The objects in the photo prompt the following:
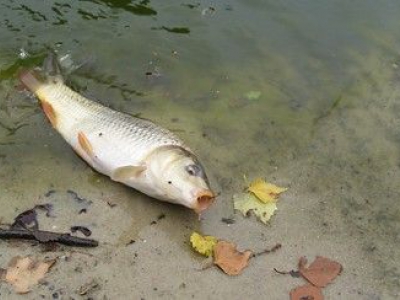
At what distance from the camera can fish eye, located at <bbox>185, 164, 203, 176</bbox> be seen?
4797 mm

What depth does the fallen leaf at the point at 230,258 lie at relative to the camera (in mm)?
4594

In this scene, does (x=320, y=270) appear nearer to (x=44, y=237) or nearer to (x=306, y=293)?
(x=306, y=293)

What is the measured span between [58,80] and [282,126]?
2057 mm

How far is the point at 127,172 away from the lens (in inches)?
196

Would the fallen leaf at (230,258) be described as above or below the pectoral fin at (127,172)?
below

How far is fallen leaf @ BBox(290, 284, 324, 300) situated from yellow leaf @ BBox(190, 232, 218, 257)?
0.65 meters

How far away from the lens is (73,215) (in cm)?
490

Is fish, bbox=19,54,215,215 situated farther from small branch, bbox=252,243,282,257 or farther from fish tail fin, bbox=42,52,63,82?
small branch, bbox=252,243,282,257

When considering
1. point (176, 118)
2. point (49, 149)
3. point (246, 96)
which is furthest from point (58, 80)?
point (246, 96)

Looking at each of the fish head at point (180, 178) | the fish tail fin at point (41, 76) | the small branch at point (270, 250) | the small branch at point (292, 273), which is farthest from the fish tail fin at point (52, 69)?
the small branch at point (292, 273)

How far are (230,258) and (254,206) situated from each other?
564mm

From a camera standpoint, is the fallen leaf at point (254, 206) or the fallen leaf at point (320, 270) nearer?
the fallen leaf at point (320, 270)

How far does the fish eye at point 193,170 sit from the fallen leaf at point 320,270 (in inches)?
38.4

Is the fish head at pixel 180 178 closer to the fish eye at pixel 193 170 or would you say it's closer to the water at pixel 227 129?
the fish eye at pixel 193 170
